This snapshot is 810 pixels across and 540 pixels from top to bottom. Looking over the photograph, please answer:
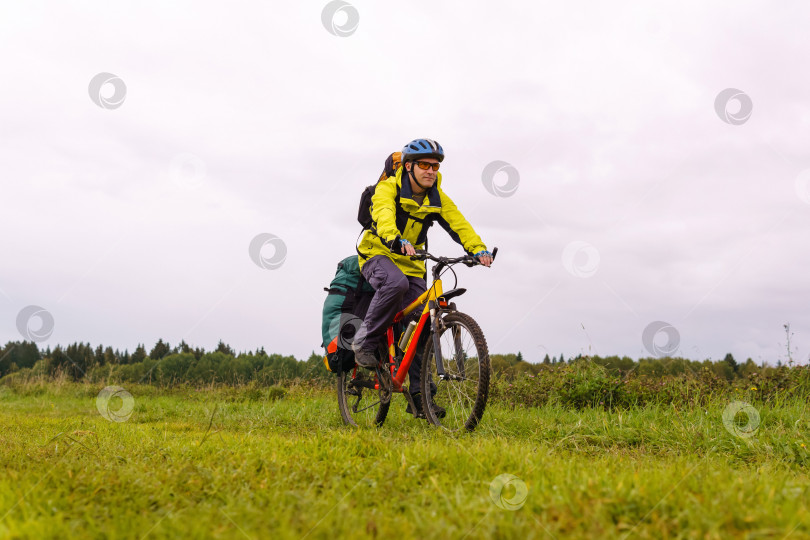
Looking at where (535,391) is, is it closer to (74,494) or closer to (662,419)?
(662,419)

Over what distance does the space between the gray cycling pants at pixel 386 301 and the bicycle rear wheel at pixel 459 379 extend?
0.30m

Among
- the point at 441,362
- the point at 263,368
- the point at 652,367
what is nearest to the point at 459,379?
the point at 441,362

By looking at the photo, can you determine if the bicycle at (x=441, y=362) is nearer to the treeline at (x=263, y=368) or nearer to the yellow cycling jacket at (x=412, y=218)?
the yellow cycling jacket at (x=412, y=218)

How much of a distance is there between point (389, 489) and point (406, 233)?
3.35 meters

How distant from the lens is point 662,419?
5594mm

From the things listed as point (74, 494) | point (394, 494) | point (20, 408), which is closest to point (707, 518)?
point (394, 494)

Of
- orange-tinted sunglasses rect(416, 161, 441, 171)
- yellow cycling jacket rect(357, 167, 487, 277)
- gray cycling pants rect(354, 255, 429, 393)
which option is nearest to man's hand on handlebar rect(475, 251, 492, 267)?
yellow cycling jacket rect(357, 167, 487, 277)

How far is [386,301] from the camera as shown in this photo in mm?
5578

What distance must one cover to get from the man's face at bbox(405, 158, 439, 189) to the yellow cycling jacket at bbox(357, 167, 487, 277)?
10 cm

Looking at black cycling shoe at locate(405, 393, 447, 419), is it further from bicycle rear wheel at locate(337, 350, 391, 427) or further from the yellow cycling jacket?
the yellow cycling jacket

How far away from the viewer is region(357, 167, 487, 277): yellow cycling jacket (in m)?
5.57

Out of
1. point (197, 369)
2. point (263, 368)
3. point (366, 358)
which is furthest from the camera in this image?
point (197, 369)

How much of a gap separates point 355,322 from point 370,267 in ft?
3.02

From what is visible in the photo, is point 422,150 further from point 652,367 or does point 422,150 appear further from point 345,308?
point 652,367
